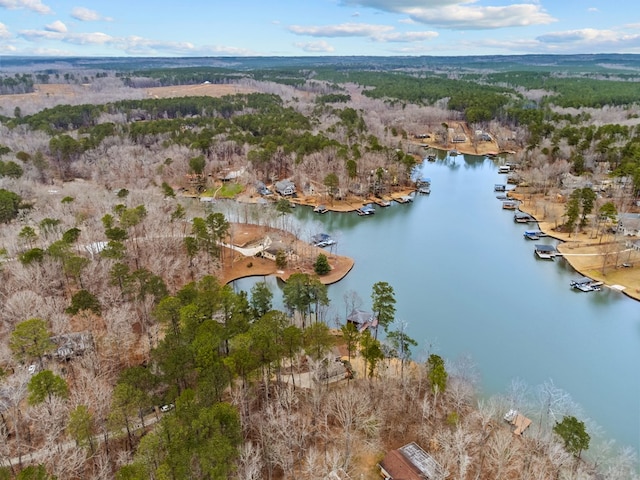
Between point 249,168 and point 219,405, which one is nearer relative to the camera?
point 219,405

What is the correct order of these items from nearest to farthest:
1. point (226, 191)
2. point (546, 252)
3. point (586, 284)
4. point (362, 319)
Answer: point (362, 319) < point (586, 284) < point (546, 252) < point (226, 191)

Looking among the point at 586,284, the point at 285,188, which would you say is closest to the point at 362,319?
the point at 586,284

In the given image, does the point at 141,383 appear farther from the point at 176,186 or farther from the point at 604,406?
the point at 176,186

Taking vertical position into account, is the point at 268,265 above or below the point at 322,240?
below

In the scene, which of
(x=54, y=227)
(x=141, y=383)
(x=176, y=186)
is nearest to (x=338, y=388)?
(x=141, y=383)

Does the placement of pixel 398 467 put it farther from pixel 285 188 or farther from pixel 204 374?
pixel 285 188

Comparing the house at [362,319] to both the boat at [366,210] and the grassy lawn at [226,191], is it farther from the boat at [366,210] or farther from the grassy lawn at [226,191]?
the grassy lawn at [226,191]
